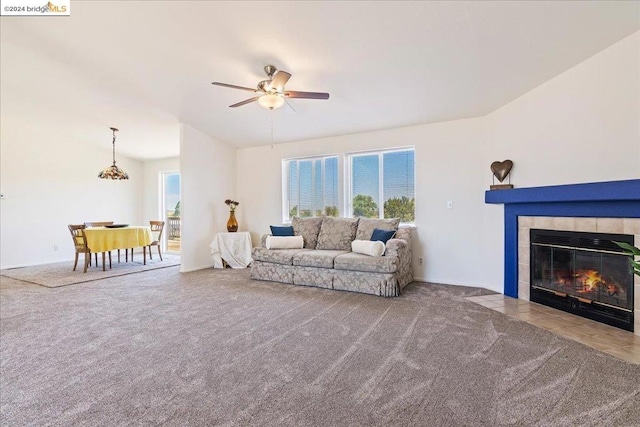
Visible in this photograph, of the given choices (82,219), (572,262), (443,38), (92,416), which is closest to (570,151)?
(572,262)

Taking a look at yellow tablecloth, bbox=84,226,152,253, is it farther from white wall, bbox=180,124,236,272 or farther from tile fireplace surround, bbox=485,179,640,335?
tile fireplace surround, bbox=485,179,640,335

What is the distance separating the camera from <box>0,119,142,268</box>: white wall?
599cm

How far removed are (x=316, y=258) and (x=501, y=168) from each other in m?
2.73

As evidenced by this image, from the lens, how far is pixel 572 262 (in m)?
3.15

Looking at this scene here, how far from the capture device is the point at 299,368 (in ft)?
6.86

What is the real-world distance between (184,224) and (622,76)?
597 centimetres

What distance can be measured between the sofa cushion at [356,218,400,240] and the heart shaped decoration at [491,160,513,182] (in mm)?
1447

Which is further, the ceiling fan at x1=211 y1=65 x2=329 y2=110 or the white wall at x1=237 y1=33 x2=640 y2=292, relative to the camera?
the ceiling fan at x1=211 y1=65 x2=329 y2=110

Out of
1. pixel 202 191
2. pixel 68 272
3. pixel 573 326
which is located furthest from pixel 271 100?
pixel 68 272

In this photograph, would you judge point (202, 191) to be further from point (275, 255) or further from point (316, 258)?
point (316, 258)

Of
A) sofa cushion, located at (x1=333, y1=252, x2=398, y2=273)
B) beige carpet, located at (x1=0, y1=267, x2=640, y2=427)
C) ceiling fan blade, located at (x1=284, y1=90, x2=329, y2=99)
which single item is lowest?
beige carpet, located at (x1=0, y1=267, x2=640, y2=427)

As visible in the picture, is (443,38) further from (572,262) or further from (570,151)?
(572,262)

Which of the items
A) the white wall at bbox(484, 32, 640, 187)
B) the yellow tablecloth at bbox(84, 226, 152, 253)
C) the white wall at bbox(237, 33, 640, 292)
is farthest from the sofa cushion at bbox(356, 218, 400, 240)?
the yellow tablecloth at bbox(84, 226, 152, 253)

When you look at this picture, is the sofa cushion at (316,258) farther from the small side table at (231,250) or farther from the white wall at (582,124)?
the white wall at (582,124)
